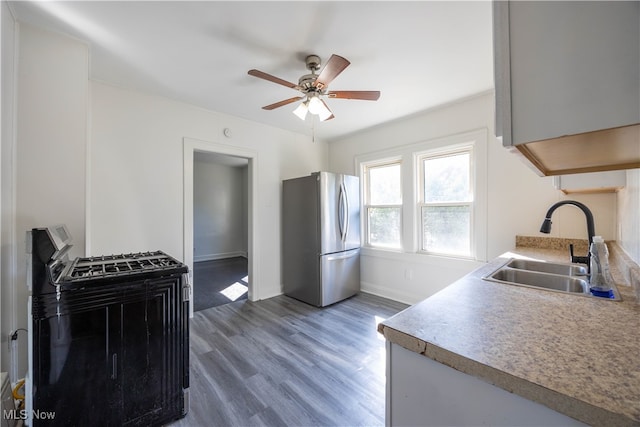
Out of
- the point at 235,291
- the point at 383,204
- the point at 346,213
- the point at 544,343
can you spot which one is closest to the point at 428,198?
the point at 383,204

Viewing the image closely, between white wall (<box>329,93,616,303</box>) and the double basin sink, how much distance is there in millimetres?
974

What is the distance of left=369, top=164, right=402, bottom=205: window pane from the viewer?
11.6ft

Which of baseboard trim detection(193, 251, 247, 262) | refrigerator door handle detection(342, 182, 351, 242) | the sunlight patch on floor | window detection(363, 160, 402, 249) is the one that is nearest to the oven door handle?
the sunlight patch on floor

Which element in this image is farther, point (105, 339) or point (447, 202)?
point (447, 202)

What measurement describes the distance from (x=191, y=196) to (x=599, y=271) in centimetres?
333

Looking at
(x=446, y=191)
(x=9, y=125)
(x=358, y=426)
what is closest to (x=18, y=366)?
(x=9, y=125)

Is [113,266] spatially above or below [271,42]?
below

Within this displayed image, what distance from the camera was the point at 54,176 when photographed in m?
1.74

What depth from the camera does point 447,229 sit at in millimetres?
3082

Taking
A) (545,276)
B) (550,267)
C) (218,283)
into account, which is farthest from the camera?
(218,283)

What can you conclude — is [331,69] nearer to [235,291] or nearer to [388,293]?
[388,293]

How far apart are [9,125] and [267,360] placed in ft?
7.94

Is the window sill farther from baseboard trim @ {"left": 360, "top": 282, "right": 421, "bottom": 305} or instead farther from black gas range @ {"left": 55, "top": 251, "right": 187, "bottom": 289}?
black gas range @ {"left": 55, "top": 251, "right": 187, "bottom": 289}

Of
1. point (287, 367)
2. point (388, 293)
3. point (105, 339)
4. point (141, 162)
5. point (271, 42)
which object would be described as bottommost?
point (287, 367)
